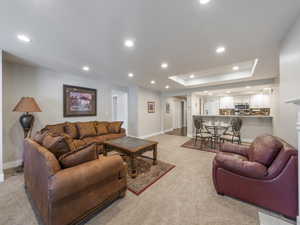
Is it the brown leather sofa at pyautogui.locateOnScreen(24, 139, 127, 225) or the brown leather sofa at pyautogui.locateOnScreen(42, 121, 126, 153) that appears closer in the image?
the brown leather sofa at pyautogui.locateOnScreen(24, 139, 127, 225)

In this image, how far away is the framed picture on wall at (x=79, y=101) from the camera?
3.86m

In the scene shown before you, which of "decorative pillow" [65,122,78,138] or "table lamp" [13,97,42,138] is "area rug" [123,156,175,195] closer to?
"decorative pillow" [65,122,78,138]

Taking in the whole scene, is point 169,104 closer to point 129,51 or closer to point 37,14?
point 129,51

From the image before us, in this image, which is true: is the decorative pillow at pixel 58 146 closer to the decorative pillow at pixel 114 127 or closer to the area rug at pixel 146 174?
the area rug at pixel 146 174

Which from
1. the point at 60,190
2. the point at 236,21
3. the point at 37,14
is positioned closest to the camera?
the point at 60,190

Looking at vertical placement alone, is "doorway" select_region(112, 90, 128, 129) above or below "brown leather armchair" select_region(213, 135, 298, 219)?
above

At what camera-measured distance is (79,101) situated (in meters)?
4.14

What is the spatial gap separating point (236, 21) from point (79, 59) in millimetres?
2970

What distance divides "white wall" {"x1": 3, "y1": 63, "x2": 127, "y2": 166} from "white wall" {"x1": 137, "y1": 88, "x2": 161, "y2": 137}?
2.22 metres

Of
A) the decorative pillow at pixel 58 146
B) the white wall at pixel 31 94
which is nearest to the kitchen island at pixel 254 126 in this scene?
the decorative pillow at pixel 58 146

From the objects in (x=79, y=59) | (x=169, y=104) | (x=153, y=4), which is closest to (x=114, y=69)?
(x=79, y=59)

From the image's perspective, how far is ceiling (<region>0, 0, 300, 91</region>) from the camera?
139cm

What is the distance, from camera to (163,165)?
2.90 m

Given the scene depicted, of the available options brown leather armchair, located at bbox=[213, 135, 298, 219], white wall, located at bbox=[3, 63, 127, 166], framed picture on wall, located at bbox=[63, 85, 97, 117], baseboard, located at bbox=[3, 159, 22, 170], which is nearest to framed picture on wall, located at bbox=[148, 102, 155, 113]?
framed picture on wall, located at bbox=[63, 85, 97, 117]
